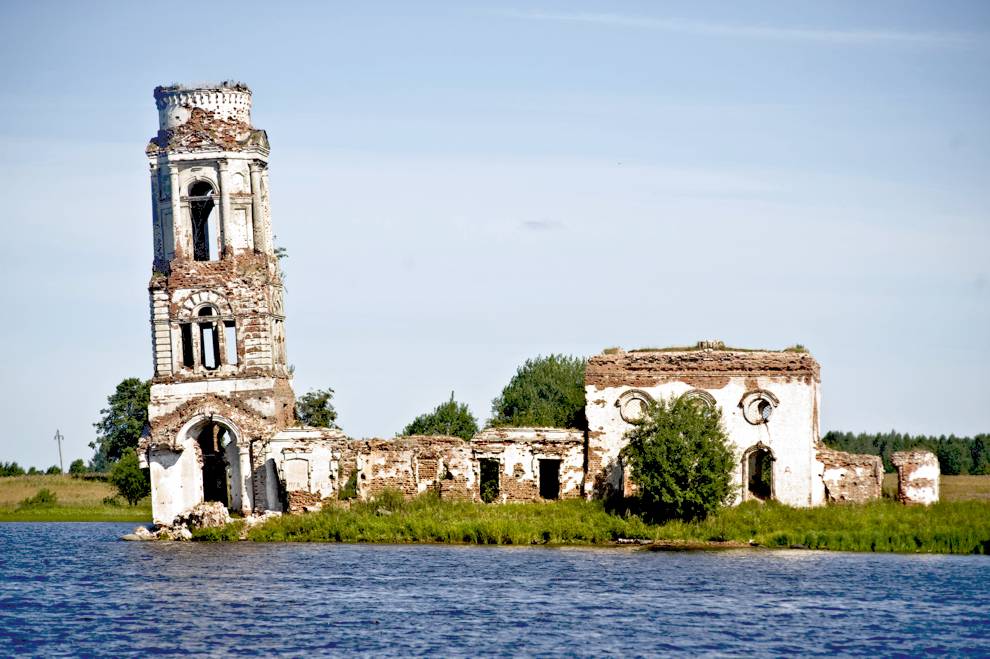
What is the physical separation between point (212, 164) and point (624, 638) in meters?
21.1

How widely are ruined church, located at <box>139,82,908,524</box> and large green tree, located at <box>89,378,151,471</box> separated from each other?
2188 centimetres

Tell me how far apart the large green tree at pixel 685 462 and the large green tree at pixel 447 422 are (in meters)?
15.3

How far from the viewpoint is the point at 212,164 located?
43719 millimetres

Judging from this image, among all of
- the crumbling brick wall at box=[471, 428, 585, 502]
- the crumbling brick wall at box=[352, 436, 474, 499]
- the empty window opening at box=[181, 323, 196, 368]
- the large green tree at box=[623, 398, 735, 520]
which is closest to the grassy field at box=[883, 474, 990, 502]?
the large green tree at box=[623, 398, 735, 520]

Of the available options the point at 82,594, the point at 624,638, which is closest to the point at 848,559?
the point at 624,638

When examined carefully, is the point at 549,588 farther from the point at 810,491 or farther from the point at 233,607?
the point at 810,491

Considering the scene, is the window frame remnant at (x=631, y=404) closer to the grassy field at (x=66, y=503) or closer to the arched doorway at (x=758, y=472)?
the arched doorway at (x=758, y=472)

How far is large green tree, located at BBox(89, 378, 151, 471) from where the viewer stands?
219ft

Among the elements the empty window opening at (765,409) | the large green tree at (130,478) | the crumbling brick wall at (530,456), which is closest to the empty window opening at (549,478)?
the crumbling brick wall at (530,456)

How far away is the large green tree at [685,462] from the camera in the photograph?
3750 cm

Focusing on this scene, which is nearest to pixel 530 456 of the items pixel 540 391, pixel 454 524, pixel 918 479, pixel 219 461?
pixel 454 524

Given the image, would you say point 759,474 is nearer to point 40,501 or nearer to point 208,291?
point 208,291

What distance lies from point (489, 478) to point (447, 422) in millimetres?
8994

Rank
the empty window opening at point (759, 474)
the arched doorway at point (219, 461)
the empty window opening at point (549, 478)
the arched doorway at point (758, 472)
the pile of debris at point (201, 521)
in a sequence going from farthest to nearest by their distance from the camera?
the empty window opening at point (549, 478), the arched doorway at point (219, 461), the pile of debris at point (201, 521), the empty window opening at point (759, 474), the arched doorway at point (758, 472)
